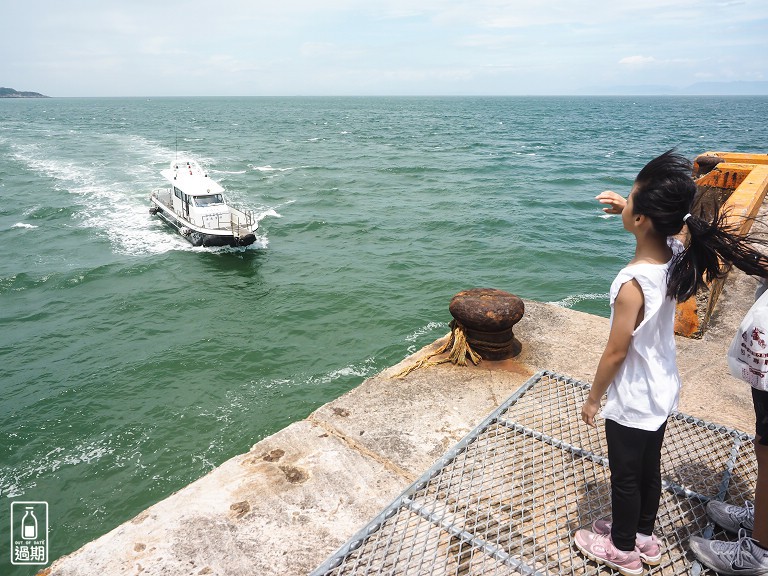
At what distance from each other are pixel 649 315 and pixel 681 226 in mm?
424

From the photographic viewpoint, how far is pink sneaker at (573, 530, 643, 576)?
101 inches

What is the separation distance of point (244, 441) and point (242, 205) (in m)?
20.7

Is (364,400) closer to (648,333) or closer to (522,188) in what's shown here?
(648,333)

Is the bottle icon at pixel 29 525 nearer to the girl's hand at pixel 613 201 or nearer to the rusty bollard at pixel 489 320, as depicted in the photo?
the rusty bollard at pixel 489 320

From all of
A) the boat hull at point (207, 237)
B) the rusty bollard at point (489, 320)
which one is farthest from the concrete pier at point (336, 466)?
the boat hull at point (207, 237)

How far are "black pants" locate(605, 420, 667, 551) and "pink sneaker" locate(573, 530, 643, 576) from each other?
0.19 feet

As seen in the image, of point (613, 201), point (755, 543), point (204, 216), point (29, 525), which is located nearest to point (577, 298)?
point (755, 543)

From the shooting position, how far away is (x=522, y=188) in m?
31.4

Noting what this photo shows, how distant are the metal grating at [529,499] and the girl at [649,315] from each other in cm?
49

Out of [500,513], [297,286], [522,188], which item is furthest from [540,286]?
[522,188]

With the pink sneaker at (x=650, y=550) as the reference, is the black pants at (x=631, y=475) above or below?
above

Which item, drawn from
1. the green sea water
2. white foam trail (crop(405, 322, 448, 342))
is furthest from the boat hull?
white foam trail (crop(405, 322, 448, 342))

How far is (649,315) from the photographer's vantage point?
217 centimetres

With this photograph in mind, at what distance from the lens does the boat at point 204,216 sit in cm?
2003
